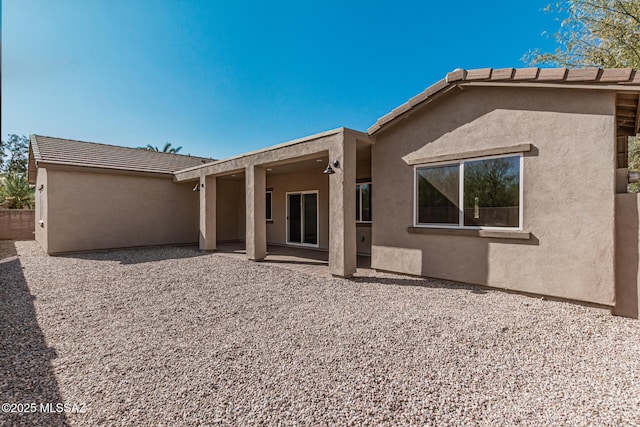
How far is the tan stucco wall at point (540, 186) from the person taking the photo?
5238 millimetres

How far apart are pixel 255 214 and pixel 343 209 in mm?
3771

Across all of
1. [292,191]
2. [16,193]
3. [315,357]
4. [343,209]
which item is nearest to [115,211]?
[292,191]

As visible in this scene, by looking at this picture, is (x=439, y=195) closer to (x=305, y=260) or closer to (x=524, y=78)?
(x=524, y=78)

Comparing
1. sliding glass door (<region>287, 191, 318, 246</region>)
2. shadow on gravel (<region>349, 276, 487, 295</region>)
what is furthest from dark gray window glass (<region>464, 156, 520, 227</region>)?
sliding glass door (<region>287, 191, 318, 246</region>)

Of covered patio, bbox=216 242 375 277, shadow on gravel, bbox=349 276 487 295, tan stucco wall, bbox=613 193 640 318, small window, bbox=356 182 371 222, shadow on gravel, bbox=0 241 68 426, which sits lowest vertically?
shadow on gravel, bbox=0 241 68 426

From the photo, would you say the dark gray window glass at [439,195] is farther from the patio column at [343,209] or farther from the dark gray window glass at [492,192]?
the patio column at [343,209]

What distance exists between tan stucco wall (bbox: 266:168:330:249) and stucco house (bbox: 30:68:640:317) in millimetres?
1626

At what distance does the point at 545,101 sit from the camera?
19.1ft

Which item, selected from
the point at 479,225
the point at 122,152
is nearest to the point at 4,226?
the point at 122,152

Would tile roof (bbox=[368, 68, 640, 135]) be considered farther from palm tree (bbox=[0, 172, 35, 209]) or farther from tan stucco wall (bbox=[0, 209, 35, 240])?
palm tree (bbox=[0, 172, 35, 209])

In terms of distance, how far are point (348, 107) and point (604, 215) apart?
43.5ft

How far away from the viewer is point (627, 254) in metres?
5.06

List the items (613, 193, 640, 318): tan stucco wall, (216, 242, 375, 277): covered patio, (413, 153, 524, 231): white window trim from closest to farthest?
(613, 193, 640, 318): tan stucco wall
(413, 153, 524, 231): white window trim
(216, 242, 375, 277): covered patio

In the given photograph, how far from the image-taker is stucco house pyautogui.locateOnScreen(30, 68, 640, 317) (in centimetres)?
521
